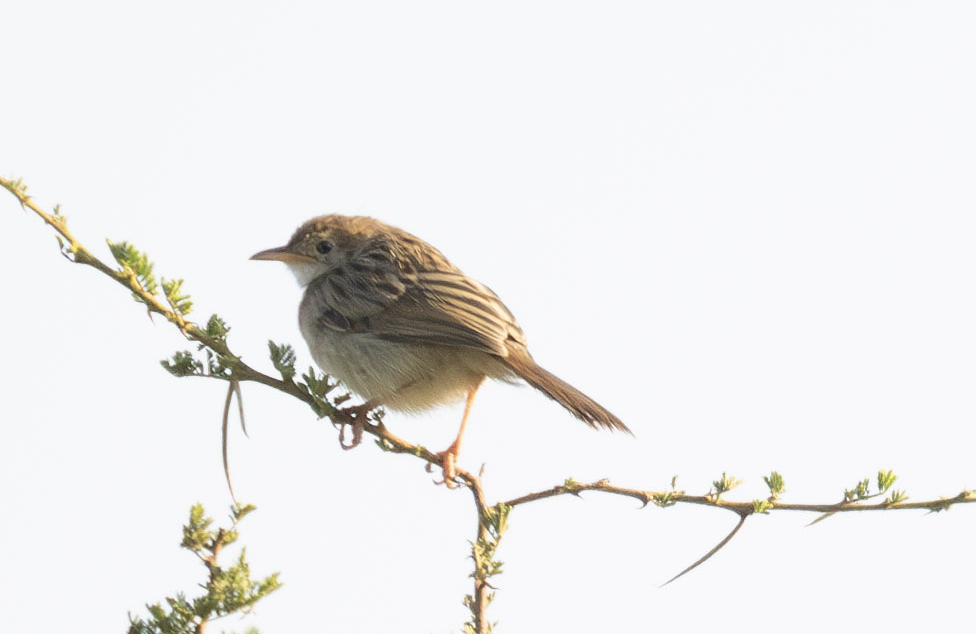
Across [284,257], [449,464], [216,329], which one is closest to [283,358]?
[216,329]

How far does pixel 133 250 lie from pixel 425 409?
2.82 metres

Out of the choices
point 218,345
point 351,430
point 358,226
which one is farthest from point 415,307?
point 218,345

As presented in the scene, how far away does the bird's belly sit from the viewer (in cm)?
554

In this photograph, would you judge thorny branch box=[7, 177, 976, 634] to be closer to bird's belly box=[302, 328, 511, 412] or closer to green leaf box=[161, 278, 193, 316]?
green leaf box=[161, 278, 193, 316]

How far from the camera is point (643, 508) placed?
10.0ft

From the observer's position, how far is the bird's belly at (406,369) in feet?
18.2

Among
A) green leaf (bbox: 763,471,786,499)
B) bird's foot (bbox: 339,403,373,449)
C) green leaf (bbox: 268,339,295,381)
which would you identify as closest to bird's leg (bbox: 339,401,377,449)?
bird's foot (bbox: 339,403,373,449)

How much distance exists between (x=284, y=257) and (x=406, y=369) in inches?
64.5

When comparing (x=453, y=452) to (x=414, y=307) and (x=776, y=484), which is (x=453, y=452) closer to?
(x=414, y=307)

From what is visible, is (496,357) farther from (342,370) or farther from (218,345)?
(218,345)

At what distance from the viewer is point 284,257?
6797mm

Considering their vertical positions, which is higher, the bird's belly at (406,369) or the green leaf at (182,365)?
the bird's belly at (406,369)

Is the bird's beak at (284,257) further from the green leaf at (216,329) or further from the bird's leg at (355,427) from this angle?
the green leaf at (216,329)

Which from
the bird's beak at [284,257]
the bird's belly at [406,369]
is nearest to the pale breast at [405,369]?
the bird's belly at [406,369]
